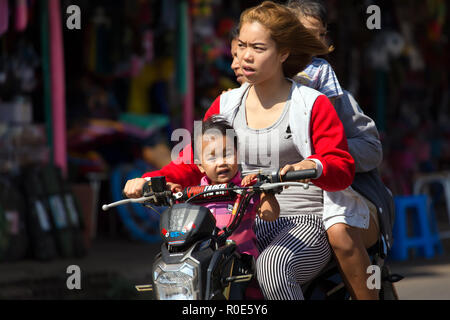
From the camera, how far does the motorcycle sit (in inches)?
105

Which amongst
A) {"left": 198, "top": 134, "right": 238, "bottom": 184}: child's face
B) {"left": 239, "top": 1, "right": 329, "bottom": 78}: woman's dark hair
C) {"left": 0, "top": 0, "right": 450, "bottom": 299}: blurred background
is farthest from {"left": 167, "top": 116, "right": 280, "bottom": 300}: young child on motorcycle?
{"left": 0, "top": 0, "right": 450, "bottom": 299}: blurred background

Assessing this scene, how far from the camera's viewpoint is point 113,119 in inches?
386

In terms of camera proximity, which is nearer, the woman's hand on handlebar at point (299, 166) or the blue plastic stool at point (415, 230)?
the woman's hand on handlebar at point (299, 166)

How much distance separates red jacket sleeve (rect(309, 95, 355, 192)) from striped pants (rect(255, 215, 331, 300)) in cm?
28

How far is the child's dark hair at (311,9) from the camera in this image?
4.02 meters

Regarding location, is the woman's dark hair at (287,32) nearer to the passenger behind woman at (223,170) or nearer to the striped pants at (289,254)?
the passenger behind woman at (223,170)

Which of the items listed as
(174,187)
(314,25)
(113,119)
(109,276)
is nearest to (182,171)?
(174,187)

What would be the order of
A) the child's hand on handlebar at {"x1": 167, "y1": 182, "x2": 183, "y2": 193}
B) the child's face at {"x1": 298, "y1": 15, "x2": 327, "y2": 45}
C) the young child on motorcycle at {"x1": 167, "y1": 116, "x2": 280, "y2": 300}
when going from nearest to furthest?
the young child on motorcycle at {"x1": 167, "y1": 116, "x2": 280, "y2": 300} < the child's hand on handlebar at {"x1": 167, "y1": 182, "x2": 183, "y2": 193} < the child's face at {"x1": 298, "y1": 15, "x2": 327, "y2": 45}

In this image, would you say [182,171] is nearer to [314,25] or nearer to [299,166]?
[299,166]

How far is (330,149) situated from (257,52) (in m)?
0.49

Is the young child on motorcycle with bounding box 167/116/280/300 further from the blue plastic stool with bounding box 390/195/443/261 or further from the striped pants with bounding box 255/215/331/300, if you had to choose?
the blue plastic stool with bounding box 390/195/443/261

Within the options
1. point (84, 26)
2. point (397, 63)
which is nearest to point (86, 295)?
point (84, 26)

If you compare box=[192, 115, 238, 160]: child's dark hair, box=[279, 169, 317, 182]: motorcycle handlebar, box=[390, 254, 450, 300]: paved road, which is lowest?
box=[390, 254, 450, 300]: paved road

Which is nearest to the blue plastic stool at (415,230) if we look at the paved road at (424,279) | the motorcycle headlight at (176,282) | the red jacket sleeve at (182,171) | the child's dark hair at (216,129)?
the paved road at (424,279)
